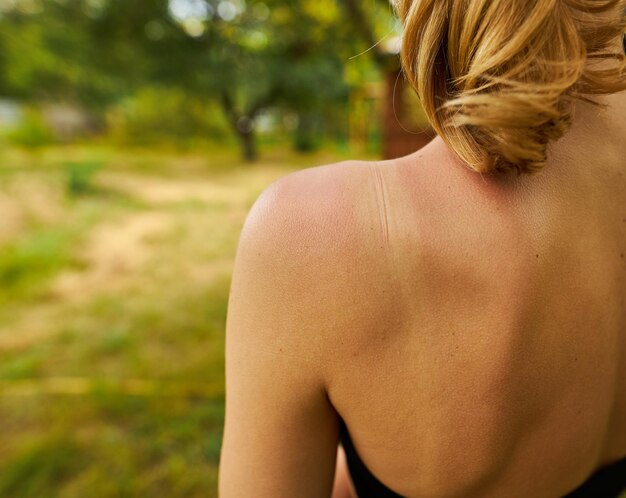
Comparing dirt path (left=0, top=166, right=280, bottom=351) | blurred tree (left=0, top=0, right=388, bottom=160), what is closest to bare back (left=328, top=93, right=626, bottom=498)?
blurred tree (left=0, top=0, right=388, bottom=160)

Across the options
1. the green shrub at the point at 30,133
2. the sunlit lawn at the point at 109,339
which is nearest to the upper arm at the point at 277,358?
the sunlit lawn at the point at 109,339

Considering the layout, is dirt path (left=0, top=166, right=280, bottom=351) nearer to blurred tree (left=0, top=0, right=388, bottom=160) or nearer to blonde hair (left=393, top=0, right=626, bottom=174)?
blurred tree (left=0, top=0, right=388, bottom=160)

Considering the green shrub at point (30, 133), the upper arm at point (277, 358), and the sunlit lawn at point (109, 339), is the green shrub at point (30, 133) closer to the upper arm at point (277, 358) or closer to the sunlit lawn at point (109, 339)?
the sunlit lawn at point (109, 339)

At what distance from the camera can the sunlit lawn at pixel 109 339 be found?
218 cm

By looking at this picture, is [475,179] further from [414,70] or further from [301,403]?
[301,403]

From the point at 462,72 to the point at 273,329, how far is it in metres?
0.36

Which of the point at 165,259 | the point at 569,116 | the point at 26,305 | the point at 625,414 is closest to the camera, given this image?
the point at 569,116

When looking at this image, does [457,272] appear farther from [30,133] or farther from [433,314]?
[30,133]

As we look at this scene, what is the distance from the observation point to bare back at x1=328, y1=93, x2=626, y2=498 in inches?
19.5

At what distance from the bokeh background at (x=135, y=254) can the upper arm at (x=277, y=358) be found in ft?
0.88

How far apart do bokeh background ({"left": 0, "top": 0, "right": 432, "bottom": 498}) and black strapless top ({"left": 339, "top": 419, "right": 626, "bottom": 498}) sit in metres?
0.52

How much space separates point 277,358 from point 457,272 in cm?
23

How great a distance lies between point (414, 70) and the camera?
546 mm

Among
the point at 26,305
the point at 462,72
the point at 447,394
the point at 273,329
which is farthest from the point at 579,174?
the point at 26,305
